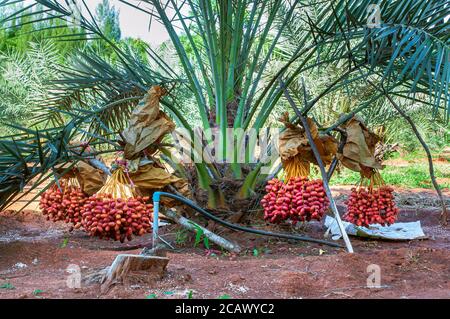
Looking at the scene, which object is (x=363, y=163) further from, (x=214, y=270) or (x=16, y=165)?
(x=16, y=165)

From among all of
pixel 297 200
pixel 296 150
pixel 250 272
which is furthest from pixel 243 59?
pixel 250 272

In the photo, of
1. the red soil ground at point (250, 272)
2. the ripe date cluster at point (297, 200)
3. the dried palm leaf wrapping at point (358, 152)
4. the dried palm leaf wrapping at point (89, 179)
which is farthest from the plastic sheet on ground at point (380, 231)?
the dried palm leaf wrapping at point (89, 179)

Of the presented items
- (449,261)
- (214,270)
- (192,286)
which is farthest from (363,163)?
(192,286)

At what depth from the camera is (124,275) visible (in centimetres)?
257

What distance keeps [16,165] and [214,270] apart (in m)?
1.19

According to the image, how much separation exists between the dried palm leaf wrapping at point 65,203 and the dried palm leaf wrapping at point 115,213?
2.49 feet

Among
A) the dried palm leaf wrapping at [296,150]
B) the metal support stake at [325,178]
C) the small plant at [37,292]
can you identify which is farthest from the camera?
the dried palm leaf wrapping at [296,150]

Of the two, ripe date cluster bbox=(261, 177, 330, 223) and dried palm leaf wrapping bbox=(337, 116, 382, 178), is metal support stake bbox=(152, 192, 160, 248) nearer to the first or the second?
ripe date cluster bbox=(261, 177, 330, 223)

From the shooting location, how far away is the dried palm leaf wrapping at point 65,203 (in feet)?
11.5

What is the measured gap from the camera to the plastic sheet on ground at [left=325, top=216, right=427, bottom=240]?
470 centimetres

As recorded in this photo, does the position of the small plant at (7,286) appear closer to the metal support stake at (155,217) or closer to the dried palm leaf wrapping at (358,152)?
the metal support stake at (155,217)

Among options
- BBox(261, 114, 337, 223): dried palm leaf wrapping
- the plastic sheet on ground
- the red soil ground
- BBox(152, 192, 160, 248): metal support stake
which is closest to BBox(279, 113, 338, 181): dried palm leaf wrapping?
BBox(261, 114, 337, 223): dried palm leaf wrapping

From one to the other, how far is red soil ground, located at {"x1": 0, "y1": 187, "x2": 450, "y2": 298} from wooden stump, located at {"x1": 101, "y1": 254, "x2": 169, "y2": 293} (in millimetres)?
42

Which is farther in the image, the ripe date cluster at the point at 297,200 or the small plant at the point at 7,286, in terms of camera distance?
the ripe date cluster at the point at 297,200
